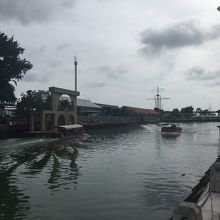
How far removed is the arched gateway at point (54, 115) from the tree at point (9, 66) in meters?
8.25

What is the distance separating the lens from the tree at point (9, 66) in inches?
3497

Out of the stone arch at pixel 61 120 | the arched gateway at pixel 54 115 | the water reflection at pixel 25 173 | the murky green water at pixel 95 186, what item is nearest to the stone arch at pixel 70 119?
the arched gateway at pixel 54 115

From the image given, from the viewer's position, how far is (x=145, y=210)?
22.0 meters

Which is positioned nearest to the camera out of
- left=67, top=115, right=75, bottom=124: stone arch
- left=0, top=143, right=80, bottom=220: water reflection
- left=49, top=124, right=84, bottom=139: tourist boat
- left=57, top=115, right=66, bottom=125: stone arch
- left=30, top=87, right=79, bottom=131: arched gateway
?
left=0, top=143, right=80, bottom=220: water reflection

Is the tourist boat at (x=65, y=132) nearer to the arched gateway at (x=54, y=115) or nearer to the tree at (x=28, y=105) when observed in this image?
the arched gateway at (x=54, y=115)

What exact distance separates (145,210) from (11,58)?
74.2 meters

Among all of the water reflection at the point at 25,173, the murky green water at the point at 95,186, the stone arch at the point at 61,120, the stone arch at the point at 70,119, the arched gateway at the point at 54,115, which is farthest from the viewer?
the stone arch at the point at 70,119

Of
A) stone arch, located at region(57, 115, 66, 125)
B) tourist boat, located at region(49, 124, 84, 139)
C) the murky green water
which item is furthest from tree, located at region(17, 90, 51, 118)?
the murky green water

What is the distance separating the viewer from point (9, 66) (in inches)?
3548

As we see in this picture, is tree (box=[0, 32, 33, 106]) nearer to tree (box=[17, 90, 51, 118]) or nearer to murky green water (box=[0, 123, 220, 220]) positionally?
tree (box=[17, 90, 51, 118])

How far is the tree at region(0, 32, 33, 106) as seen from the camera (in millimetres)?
88812

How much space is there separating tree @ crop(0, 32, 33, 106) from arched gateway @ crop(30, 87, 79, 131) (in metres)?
8.25

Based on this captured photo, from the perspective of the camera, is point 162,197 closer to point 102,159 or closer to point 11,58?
point 102,159

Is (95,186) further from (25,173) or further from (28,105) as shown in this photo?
(28,105)
